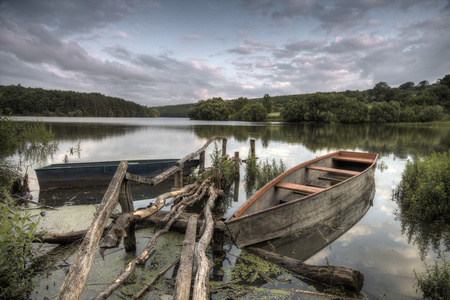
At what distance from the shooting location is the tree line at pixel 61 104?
70.3 metres

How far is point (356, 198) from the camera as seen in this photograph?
757 centimetres

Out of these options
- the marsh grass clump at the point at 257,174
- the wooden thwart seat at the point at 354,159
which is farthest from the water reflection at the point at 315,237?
the wooden thwart seat at the point at 354,159

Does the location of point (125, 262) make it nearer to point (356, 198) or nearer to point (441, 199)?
point (356, 198)

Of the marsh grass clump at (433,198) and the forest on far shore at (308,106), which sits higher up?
the forest on far shore at (308,106)

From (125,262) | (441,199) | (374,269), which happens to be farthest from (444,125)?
(125,262)

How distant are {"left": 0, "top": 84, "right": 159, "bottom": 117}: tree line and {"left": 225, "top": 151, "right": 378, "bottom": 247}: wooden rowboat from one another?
195 ft

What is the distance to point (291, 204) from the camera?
193 inches

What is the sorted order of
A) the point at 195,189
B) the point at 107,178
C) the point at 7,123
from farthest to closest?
1. the point at 107,178
2. the point at 7,123
3. the point at 195,189

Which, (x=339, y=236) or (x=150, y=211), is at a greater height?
(x=150, y=211)

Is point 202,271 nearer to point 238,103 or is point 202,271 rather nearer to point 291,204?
point 291,204

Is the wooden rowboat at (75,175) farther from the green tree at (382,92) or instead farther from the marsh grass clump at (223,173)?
the green tree at (382,92)

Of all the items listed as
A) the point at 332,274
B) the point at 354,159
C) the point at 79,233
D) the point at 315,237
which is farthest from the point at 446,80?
the point at 79,233

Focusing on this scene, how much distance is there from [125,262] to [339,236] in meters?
4.61

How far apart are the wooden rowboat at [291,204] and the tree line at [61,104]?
59.6 m
